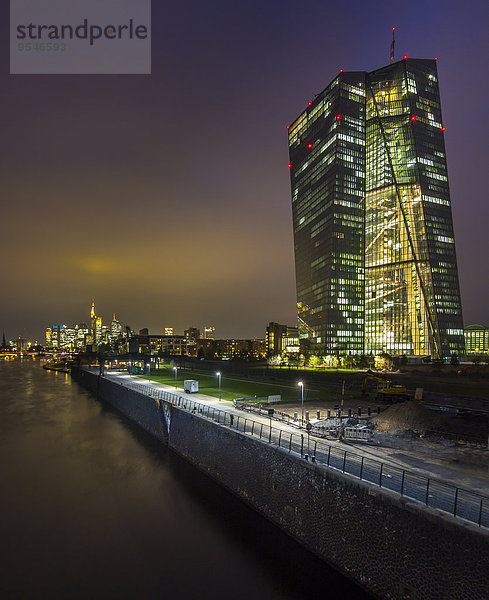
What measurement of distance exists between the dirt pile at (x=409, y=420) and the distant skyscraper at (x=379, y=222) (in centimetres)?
10826

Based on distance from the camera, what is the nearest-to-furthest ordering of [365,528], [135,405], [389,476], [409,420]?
[365,528], [389,476], [409,420], [135,405]

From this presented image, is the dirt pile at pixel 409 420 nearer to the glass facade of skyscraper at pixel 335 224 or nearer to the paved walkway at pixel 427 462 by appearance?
the paved walkway at pixel 427 462

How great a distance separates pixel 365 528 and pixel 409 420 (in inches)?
550

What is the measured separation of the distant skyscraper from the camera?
132125 millimetres

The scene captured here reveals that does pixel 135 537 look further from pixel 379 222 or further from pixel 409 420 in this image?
pixel 379 222

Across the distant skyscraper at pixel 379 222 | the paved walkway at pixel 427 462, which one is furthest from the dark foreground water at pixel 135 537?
the distant skyscraper at pixel 379 222

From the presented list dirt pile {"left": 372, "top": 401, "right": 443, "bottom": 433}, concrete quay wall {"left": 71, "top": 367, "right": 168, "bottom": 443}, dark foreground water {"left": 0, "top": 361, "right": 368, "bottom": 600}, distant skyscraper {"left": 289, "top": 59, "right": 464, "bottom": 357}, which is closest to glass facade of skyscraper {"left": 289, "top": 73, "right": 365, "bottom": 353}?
distant skyscraper {"left": 289, "top": 59, "right": 464, "bottom": 357}

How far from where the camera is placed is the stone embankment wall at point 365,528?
43.8 ft

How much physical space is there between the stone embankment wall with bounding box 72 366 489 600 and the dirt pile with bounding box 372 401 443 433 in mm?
10409

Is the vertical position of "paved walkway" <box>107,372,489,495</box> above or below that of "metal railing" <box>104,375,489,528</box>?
below

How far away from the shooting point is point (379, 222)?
147 m

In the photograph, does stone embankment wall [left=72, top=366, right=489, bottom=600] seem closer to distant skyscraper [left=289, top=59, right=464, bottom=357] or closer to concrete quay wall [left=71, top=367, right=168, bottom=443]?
concrete quay wall [left=71, top=367, right=168, bottom=443]

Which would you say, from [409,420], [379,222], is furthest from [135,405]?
[379,222]

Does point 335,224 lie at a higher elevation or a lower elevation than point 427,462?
higher
